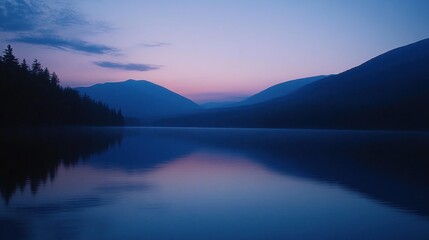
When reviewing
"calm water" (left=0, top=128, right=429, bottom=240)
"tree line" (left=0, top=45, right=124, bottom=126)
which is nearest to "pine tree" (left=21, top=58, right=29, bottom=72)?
"tree line" (left=0, top=45, right=124, bottom=126)

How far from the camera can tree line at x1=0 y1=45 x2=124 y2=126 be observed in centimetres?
6538

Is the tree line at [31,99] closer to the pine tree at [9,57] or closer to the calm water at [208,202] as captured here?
the pine tree at [9,57]

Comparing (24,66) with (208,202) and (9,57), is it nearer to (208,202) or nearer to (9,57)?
(9,57)

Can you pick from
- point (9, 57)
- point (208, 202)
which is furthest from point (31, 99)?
point (208, 202)

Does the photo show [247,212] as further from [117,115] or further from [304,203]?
[117,115]

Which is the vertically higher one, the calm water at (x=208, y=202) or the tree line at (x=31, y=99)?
the tree line at (x=31, y=99)

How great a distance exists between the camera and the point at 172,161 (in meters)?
30.0

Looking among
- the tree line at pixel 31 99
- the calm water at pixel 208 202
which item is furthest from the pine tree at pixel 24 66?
the calm water at pixel 208 202

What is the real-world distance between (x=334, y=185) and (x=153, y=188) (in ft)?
27.5

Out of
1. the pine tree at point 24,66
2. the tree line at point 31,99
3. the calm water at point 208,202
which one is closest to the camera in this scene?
the calm water at point 208,202

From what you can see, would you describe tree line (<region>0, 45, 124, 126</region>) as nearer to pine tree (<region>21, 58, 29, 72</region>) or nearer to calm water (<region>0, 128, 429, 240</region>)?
pine tree (<region>21, 58, 29, 72</region>)

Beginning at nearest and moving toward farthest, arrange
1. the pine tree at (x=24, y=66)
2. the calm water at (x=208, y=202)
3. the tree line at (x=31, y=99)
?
the calm water at (x=208, y=202) < the tree line at (x=31, y=99) < the pine tree at (x=24, y=66)

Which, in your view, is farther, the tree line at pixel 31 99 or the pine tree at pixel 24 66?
the pine tree at pixel 24 66

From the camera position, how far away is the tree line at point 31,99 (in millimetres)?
65375
